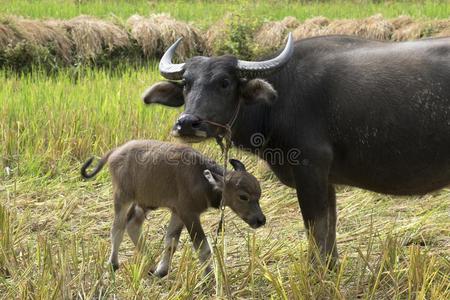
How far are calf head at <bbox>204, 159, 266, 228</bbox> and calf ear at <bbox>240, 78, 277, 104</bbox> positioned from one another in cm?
38

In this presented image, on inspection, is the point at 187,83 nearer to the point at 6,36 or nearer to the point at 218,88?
the point at 218,88

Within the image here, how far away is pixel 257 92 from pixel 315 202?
1.96ft

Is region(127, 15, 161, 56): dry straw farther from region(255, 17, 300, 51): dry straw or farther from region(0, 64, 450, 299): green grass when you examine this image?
region(0, 64, 450, 299): green grass

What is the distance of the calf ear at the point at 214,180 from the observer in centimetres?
371

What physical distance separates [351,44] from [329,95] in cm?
40

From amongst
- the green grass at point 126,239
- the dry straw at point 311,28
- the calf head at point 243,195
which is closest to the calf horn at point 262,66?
the calf head at point 243,195

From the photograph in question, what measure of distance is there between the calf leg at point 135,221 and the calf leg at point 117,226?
0.07 meters

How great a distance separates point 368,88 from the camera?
12.1ft

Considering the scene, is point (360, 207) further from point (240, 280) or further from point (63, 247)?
point (63, 247)

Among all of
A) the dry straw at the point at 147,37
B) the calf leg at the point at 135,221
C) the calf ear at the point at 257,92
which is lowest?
the dry straw at the point at 147,37

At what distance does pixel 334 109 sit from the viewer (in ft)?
12.1

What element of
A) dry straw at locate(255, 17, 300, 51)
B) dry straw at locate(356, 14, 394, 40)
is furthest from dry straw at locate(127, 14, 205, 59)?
dry straw at locate(356, 14, 394, 40)

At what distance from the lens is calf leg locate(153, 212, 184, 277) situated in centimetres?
381

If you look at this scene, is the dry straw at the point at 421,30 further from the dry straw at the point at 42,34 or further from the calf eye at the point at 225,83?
the calf eye at the point at 225,83
